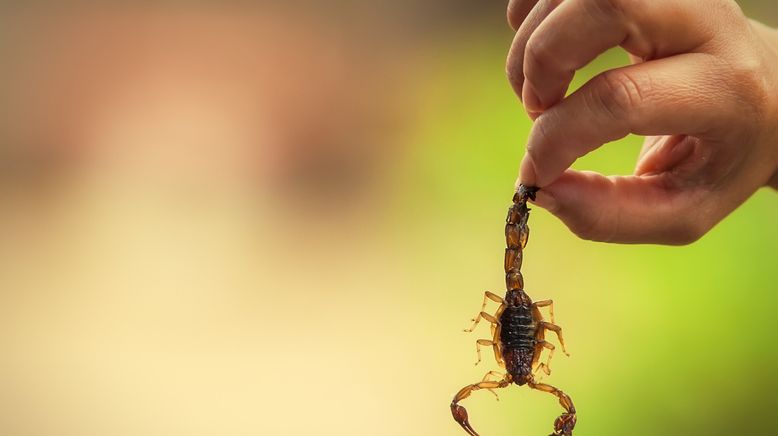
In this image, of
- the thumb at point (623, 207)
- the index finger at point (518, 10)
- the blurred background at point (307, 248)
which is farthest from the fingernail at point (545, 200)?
the blurred background at point (307, 248)

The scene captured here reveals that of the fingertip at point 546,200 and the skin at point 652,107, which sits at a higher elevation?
the skin at point 652,107

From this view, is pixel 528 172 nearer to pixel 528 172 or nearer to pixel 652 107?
pixel 528 172

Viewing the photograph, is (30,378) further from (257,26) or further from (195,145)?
(257,26)

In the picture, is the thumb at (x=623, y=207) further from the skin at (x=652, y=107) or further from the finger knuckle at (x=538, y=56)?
the finger knuckle at (x=538, y=56)

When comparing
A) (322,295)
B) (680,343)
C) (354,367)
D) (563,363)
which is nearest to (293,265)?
(322,295)

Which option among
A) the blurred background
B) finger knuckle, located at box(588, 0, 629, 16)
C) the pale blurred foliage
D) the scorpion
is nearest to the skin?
finger knuckle, located at box(588, 0, 629, 16)

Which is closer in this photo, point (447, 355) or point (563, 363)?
point (563, 363)

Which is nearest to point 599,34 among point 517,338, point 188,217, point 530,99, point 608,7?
point 608,7
